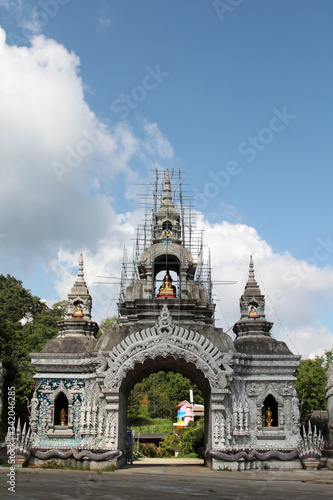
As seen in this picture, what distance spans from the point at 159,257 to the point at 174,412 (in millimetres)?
42830

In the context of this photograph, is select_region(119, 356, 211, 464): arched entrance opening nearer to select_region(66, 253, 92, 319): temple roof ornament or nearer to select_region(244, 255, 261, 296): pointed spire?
select_region(66, 253, 92, 319): temple roof ornament

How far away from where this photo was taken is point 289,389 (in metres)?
23.8

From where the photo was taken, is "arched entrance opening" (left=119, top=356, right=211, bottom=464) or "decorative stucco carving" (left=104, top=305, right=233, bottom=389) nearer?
"decorative stucco carving" (left=104, top=305, right=233, bottom=389)

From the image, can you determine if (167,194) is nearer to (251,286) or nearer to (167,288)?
(167,288)

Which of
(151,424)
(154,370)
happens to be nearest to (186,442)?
(154,370)

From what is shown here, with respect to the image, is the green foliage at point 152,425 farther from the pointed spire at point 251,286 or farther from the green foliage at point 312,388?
the pointed spire at point 251,286

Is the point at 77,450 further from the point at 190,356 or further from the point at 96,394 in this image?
the point at 190,356

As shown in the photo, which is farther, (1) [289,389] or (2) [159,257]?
(2) [159,257]

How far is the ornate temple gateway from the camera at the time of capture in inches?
874

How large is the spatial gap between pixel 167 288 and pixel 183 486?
14309 millimetres

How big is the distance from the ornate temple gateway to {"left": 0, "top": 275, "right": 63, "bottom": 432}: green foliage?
11.5 ft

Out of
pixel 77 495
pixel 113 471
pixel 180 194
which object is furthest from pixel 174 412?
pixel 77 495

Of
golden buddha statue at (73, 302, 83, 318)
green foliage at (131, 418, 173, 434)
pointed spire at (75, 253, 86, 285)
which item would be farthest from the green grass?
golden buddha statue at (73, 302, 83, 318)

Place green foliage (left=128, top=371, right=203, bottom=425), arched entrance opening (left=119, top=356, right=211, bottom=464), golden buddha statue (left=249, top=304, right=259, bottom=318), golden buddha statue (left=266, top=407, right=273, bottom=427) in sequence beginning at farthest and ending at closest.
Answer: green foliage (left=128, top=371, right=203, bottom=425) → golden buddha statue (left=249, top=304, right=259, bottom=318) → golden buddha statue (left=266, top=407, right=273, bottom=427) → arched entrance opening (left=119, top=356, right=211, bottom=464)
